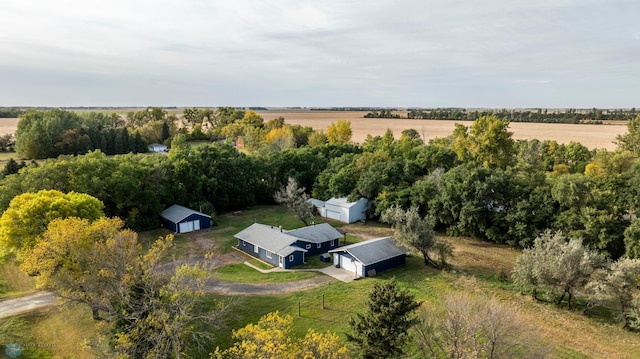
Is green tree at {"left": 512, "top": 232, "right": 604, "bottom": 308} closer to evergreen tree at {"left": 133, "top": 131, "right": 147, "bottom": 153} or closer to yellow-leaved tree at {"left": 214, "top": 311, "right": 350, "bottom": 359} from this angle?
yellow-leaved tree at {"left": 214, "top": 311, "right": 350, "bottom": 359}

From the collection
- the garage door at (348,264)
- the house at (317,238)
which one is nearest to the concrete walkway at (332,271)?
the garage door at (348,264)

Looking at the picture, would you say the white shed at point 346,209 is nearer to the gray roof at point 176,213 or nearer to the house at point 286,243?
the house at point 286,243

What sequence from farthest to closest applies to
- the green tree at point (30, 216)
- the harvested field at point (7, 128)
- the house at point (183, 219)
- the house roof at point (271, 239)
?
the harvested field at point (7, 128) → the house at point (183, 219) → the house roof at point (271, 239) → the green tree at point (30, 216)

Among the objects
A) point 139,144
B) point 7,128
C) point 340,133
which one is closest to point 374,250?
point 340,133

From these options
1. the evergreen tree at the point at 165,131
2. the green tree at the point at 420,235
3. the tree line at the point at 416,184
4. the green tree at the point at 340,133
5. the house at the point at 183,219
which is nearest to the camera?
the green tree at the point at 420,235

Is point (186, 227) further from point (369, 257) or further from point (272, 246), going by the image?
point (369, 257)

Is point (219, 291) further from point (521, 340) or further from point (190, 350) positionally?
point (521, 340)
